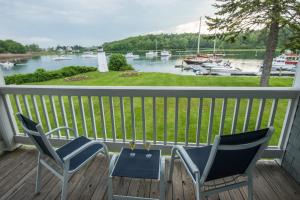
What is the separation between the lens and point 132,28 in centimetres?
248

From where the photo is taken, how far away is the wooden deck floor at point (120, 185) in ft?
6.19

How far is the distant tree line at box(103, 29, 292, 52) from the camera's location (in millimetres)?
2102

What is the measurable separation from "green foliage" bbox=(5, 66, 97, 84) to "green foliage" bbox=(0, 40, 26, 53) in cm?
33

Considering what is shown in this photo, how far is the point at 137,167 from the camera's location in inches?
64.2

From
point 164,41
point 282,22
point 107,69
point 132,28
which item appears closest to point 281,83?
point 282,22

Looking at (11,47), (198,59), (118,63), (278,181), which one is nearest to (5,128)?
(11,47)

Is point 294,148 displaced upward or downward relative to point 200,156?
downward

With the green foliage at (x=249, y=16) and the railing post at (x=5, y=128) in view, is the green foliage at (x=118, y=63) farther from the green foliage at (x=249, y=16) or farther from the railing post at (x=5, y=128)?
the railing post at (x=5, y=128)

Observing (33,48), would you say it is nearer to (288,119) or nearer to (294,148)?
(288,119)

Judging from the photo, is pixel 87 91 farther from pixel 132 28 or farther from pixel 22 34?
pixel 22 34

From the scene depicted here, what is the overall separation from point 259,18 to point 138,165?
2.01 metres

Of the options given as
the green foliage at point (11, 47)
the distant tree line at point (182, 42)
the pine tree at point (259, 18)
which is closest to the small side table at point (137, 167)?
the distant tree line at point (182, 42)

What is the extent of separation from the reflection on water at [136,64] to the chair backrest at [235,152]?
130cm

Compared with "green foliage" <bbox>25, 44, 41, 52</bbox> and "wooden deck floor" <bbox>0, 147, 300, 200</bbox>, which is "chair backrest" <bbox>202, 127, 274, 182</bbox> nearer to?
"wooden deck floor" <bbox>0, 147, 300, 200</bbox>
